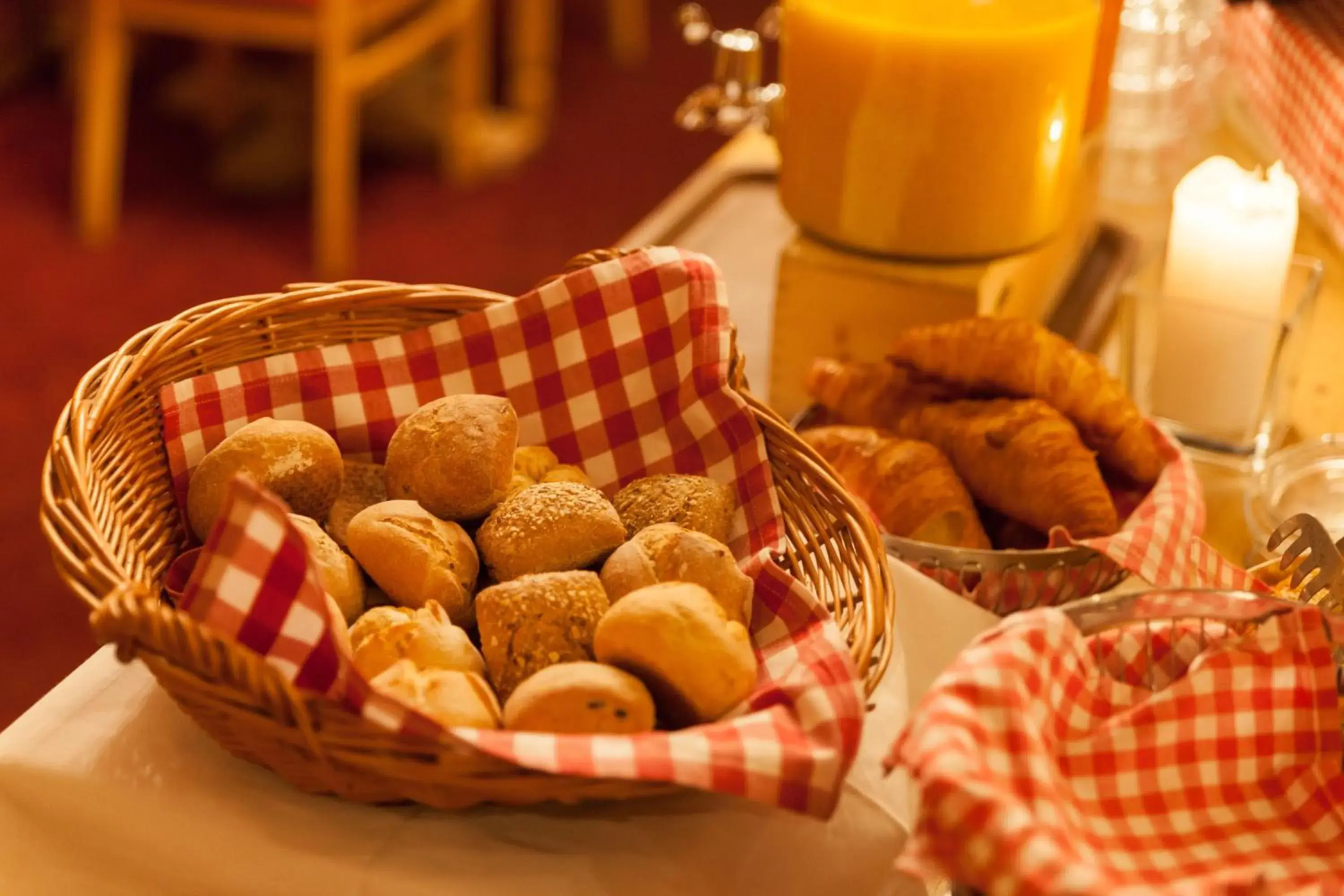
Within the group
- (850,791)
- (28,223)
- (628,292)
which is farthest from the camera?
(28,223)

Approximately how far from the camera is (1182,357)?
0.90 metres

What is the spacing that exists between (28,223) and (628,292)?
2.02 m

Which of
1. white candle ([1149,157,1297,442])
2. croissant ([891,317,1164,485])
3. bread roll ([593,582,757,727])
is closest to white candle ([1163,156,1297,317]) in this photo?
white candle ([1149,157,1297,442])

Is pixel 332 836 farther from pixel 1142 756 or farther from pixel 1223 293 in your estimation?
pixel 1223 293

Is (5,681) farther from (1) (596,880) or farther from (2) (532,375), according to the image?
(1) (596,880)

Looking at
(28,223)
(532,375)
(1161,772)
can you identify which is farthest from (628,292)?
(28,223)

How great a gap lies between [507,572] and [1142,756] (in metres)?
0.29

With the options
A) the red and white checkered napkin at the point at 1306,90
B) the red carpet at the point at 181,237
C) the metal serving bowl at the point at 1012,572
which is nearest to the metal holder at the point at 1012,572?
the metal serving bowl at the point at 1012,572

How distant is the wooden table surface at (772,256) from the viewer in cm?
90

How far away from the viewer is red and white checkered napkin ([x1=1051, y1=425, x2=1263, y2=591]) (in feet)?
2.21

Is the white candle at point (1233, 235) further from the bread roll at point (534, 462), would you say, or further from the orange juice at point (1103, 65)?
the bread roll at point (534, 462)

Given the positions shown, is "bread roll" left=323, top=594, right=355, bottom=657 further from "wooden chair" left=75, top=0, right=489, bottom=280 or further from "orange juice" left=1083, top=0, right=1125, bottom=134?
"wooden chair" left=75, top=0, right=489, bottom=280

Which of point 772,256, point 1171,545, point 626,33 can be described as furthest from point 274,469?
point 626,33

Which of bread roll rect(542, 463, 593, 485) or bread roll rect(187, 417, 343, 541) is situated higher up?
bread roll rect(187, 417, 343, 541)
